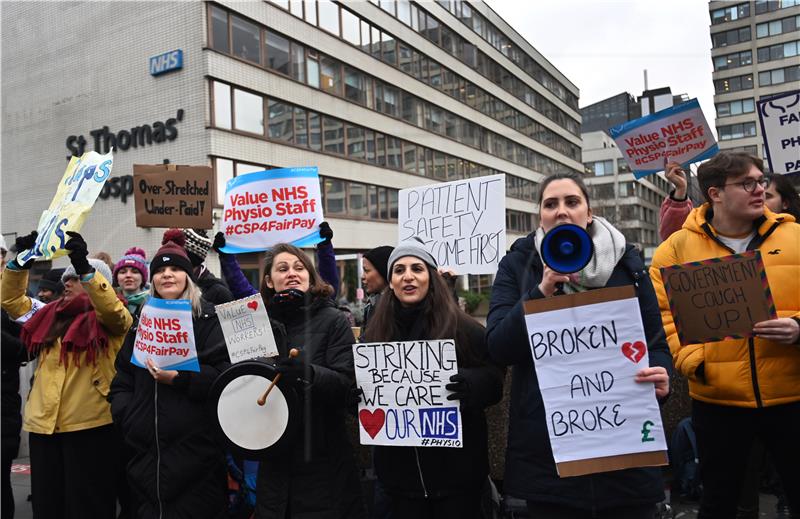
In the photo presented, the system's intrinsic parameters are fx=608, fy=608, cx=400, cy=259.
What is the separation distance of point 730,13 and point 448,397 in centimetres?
697

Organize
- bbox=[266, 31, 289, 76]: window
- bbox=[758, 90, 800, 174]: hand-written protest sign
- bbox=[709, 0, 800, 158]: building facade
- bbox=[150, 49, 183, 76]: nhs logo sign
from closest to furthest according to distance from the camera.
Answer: bbox=[758, 90, 800, 174]: hand-written protest sign < bbox=[709, 0, 800, 158]: building facade < bbox=[150, 49, 183, 76]: nhs logo sign < bbox=[266, 31, 289, 76]: window

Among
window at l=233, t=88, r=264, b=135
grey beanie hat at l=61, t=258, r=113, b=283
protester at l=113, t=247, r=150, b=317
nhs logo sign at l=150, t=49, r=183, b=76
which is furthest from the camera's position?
window at l=233, t=88, r=264, b=135

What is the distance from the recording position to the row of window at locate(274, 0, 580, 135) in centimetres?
2630

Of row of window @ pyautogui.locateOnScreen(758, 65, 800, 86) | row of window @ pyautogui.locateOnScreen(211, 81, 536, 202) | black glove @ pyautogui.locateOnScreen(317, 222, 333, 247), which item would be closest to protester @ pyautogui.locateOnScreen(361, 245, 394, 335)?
black glove @ pyautogui.locateOnScreen(317, 222, 333, 247)

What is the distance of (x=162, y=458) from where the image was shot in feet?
10.4

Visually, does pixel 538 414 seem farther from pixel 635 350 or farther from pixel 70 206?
pixel 70 206

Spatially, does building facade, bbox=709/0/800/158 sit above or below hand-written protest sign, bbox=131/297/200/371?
above

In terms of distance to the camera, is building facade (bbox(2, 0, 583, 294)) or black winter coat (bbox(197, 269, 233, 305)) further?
building facade (bbox(2, 0, 583, 294))

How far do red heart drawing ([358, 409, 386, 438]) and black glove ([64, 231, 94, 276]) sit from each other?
6.05 ft

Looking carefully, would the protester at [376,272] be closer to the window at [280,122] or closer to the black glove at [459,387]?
the black glove at [459,387]

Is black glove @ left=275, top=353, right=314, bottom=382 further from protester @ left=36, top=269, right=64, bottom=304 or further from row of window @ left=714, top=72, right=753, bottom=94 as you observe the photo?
row of window @ left=714, top=72, right=753, bottom=94

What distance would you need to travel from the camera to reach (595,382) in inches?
87.1

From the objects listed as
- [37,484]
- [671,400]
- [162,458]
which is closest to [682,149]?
[671,400]

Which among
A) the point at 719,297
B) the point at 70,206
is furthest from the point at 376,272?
the point at 719,297
